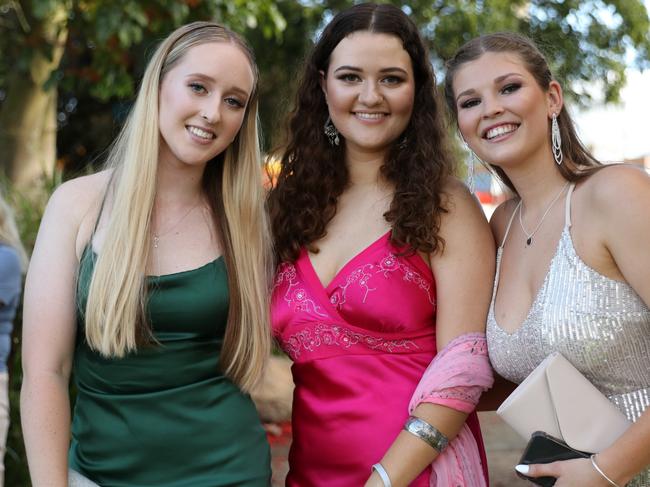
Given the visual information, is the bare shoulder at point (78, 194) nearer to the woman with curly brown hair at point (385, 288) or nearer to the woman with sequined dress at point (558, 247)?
the woman with curly brown hair at point (385, 288)

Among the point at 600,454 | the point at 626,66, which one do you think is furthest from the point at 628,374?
the point at 626,66

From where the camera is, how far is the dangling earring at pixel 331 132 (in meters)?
3.17

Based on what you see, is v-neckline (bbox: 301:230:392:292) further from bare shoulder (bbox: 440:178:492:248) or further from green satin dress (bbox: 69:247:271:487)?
green satin dress (bbox: 69:247:271:487)

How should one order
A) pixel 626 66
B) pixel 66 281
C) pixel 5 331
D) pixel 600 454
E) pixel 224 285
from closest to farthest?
pixel 600 454 → pixel 66 281 → pixel 224 285 → pixel 5 331 → pixel 626 66

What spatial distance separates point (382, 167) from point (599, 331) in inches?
39.5

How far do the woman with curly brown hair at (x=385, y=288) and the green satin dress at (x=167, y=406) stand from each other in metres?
0.32

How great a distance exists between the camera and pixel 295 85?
3293 millimetres

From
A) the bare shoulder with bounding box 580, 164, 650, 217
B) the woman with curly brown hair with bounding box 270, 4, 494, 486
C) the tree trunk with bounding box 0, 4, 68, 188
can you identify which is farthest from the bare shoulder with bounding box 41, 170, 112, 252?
the tree trunk with bounding box 0, 4, 68, 188

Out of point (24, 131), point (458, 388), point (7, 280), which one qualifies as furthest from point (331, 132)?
point (24, 131)

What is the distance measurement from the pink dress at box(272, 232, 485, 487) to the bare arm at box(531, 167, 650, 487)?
561 mm

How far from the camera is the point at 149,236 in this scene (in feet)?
8.45

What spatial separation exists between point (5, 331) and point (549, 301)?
2.06 m

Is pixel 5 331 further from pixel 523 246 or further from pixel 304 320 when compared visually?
pixel 523 246

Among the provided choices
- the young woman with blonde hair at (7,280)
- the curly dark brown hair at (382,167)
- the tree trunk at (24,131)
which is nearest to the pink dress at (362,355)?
the curly dark brown hair at (382,167)
